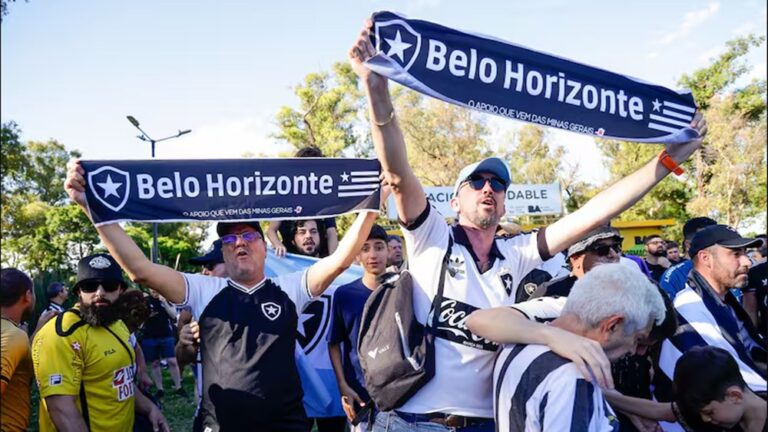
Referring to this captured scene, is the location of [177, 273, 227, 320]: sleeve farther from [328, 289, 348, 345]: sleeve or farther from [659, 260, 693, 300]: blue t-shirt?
[659, 260, 693, 300]: blue t-shirt

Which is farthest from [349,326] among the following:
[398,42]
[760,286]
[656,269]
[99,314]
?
[656,269]

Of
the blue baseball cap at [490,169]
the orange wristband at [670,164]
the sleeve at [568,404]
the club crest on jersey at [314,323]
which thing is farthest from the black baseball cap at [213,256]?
the sleeve at [568,404]

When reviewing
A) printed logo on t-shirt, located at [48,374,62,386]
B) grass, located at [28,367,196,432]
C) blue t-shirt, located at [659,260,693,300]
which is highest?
blue t-shirt, located at [659,260,693,300]

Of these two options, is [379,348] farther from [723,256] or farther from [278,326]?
[723,256]

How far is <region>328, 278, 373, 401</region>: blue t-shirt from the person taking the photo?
454 cm

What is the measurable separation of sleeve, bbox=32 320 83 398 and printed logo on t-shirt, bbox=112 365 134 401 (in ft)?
0.84

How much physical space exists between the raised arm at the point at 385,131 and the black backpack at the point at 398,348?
1.21 feet

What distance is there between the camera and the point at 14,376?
3.93m

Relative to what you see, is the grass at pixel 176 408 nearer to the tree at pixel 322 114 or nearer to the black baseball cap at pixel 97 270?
the black baseball cap at pixel 97 270

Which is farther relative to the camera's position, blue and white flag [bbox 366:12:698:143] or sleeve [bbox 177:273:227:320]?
sleeve [bbox 177:273:227:320]

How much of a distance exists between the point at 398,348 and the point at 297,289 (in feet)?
3.66

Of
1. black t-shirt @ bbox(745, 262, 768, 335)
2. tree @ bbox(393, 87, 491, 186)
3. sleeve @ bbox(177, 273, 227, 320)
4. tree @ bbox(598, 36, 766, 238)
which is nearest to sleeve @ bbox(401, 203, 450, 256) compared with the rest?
sleeve @ bbox(177, 273, 227, 320)

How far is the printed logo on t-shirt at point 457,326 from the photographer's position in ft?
8.99

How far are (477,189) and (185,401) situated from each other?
8.55 m
